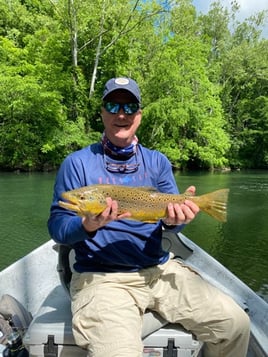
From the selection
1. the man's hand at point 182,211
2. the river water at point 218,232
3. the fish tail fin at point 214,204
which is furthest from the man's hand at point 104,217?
the river water at point 218,232

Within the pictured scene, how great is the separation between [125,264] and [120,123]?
95 cm

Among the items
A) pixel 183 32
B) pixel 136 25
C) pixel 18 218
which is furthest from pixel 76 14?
pixel 18 218

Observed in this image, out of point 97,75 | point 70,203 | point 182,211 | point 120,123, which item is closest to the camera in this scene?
point 70,203

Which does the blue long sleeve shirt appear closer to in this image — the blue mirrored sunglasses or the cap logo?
the blue mirrored sunglasses

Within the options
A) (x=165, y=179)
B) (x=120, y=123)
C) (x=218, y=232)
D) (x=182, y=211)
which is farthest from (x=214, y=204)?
(x=218, y=232)

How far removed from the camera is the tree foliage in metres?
31.2

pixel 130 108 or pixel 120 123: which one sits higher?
pixel 130 108

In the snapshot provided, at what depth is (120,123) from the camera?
113 inches

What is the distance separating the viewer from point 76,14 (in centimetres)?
3241

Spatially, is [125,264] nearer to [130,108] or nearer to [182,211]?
[182,211]

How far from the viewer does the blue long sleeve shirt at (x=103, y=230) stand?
258cm

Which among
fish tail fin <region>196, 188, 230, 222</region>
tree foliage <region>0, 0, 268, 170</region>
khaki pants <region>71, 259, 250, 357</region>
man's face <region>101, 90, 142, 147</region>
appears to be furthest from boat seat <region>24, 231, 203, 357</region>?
tree foliage <region>0, 0, 268, 170</region>

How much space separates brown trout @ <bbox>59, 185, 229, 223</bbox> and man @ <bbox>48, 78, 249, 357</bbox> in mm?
52

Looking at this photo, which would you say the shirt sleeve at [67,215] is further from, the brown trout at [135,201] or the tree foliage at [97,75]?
the tree foliage at [97,75]
